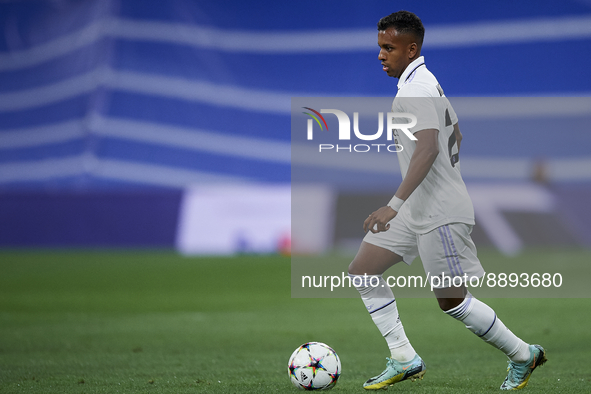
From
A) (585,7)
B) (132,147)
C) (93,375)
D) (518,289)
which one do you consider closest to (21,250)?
(132,147)

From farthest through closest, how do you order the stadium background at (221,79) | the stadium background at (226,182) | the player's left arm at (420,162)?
Result: the stadium background at (221,79) < the stadium background at (226,182) < the player's left arm at (420,162)

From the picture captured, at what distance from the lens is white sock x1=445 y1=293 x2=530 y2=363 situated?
12.4 ft

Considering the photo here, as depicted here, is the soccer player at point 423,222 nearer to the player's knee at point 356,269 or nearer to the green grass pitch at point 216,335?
the player's knee at point 356,269

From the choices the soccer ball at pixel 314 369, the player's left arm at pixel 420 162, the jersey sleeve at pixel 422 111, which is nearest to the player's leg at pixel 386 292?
the soccer ball at pixel 314 369

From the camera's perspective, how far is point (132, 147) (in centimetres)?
2544

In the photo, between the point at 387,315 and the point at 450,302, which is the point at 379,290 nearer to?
the point at 387,315

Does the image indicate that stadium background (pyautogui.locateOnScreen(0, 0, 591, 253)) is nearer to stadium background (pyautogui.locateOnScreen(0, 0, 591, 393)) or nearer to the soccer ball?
stadium background (pyautogui.locateOnScreen(0, 0, 591, 393))

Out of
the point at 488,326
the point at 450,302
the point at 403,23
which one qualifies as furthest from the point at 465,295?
the point at 403,23

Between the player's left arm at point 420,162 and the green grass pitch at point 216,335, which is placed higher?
the player's left arm at point 420,162

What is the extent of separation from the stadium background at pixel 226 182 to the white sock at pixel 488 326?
1.05 feet

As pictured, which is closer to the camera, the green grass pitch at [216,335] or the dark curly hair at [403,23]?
the dark curly hair at [403,23]

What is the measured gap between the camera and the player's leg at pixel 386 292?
12.9 ft

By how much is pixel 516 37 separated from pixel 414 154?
944 inches

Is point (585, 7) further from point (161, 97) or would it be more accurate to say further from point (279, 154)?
point (161, 97)
